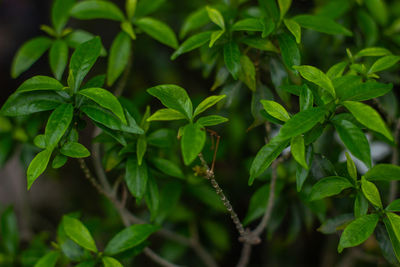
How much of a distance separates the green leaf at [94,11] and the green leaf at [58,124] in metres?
0.43

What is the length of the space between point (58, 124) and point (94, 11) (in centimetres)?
50

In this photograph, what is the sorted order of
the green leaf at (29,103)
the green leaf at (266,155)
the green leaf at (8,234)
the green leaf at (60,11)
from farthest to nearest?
the green leaf at (8,234), the green leaf at (60,11), the green leaf at (29,103), the green leaf at (266,155)

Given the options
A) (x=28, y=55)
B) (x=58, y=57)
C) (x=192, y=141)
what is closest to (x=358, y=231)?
(x=192, y=141)

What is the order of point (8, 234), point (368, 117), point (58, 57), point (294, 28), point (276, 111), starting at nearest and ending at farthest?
1. point (368, 117)
2. point (276, 111)
3. point (294, 28)
4. point (58, 57)
5. point (8, 234)

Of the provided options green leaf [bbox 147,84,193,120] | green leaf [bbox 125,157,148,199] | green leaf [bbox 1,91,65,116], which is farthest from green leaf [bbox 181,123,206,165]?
green leaf [bbox 1,91,65,116]

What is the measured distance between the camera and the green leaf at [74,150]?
3.24 ft

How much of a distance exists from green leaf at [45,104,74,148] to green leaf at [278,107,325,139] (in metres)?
0.51

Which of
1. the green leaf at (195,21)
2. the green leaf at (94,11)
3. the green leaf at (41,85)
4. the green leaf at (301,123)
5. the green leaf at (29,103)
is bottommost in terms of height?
the green leaf at (301,123)

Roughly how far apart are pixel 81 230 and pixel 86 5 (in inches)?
28.1

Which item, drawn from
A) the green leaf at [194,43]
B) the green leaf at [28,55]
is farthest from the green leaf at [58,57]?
the green leaf at [194,43]

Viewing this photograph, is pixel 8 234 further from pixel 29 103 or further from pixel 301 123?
pixel 301 123

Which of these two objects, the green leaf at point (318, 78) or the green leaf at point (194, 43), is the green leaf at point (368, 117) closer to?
the green leaf at point (318, 78)

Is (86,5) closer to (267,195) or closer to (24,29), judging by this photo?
(267,195)

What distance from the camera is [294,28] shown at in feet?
3.54
